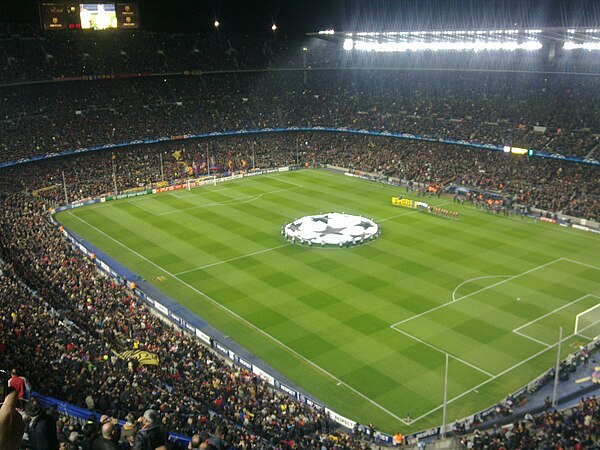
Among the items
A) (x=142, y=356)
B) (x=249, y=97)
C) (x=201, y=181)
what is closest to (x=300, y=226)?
(x=201, y=181)

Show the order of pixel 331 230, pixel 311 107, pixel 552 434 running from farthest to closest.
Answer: pixel 311 107 → pixel 331 230 → pixel 552 434

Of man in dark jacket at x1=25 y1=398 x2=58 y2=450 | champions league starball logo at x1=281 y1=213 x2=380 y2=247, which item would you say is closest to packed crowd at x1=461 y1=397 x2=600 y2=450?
man in dark jacket at x1=25 y1=398 x2=58 y2=450

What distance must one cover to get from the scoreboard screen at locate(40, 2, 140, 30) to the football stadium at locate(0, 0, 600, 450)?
0.24m

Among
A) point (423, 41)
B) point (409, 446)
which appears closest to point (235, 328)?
point (409, 446)

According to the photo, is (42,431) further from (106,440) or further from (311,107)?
(311,107)

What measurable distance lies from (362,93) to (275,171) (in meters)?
24.2

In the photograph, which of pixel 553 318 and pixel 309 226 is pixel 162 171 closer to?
pixel 309 226

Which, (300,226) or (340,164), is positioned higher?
(340,164)

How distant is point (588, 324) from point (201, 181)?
5244 centimetres

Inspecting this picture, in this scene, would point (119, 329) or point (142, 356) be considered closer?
point (142, 356)

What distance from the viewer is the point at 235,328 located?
3791 centimetres

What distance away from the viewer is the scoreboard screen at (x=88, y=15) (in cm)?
7100

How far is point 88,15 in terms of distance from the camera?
7312cm

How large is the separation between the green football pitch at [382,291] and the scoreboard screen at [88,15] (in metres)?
24.1
